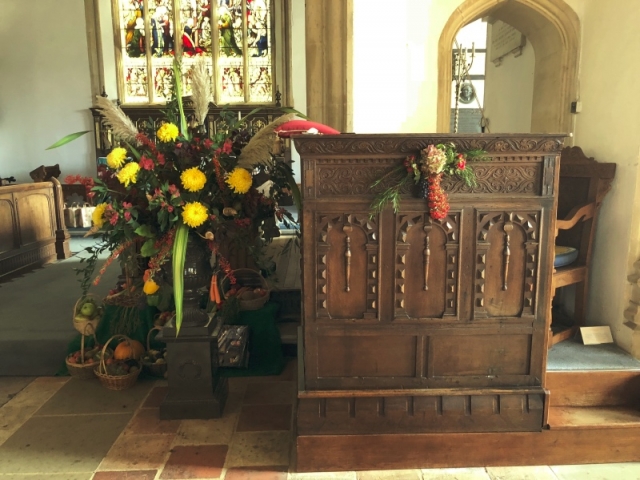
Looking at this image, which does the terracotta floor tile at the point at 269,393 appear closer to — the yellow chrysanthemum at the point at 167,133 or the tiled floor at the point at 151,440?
the tiled floor at the point at 151,440

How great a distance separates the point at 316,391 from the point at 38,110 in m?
9.32

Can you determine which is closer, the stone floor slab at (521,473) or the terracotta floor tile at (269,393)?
the stone floor slab at (521,473)

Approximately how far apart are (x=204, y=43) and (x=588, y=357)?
27.8 ft

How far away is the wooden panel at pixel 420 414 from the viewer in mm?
2234

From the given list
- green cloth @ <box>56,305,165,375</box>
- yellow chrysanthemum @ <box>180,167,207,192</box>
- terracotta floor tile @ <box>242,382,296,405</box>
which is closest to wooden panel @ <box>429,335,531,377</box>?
terracotta floor tile @ <box>242,382,296,405</box>

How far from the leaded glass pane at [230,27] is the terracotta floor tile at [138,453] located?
7.98 metres

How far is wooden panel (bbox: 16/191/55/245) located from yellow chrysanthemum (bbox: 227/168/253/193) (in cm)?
402

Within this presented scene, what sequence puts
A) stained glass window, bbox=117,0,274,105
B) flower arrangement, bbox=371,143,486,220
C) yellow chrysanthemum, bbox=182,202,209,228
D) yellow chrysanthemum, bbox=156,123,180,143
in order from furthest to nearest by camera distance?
stained glass window, bbox=117,0,274,105
yellow chrysanthemum, bbox=156,123,180,143
yellow chrysanthemum, bbox=182,202,209,228
flower arrangement, bbox=371,143,486,220

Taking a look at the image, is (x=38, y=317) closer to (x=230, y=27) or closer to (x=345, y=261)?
(x=345, y=261)

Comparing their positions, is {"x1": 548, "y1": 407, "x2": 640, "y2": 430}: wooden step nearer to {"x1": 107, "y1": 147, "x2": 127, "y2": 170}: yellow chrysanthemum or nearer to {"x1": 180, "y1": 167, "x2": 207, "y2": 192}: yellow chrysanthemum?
{"x1": 180, "y1": 167, "x2": 207, "y2": 192}: yellow chrysanthemum

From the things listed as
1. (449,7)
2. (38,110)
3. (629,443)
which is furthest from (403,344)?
(38,110)

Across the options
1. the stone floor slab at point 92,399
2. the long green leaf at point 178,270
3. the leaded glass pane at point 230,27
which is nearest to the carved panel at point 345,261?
the long green leaf at point 178,270

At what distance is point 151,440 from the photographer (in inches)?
96.6

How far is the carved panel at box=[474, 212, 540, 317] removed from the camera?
7.00 ft
